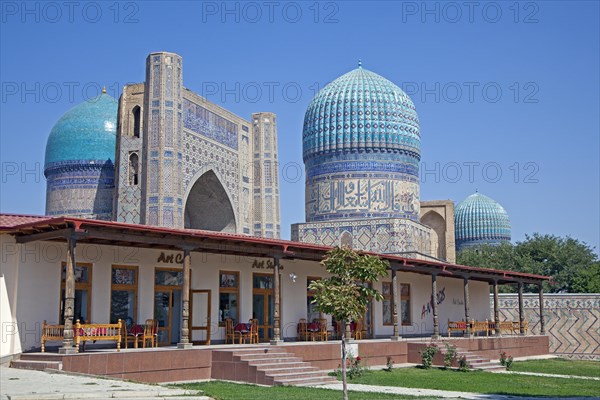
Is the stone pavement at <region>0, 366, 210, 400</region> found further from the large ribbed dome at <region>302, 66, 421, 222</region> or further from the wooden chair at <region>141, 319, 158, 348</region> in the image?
the large ribbed dome at <region>302, 66, 421, 222</region>

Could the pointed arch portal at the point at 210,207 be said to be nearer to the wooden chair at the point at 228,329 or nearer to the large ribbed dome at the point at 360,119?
the large ribbed dome at the point at 360,119

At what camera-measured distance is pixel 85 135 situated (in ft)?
127

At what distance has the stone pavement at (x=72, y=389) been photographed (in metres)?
11.1

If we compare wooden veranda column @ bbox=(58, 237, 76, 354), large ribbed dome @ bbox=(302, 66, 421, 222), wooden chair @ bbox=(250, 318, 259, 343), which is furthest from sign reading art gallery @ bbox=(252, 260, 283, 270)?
large ribbed dome @ bbox=(302, 66, 421, 222)

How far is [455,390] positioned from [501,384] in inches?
87.3

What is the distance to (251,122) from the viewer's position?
114 feet

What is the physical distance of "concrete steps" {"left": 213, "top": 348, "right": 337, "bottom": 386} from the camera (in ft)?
53.8

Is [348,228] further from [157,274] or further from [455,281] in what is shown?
[157,274]

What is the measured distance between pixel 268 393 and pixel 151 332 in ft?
17.9

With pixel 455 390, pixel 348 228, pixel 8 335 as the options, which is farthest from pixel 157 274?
pixel 348 228

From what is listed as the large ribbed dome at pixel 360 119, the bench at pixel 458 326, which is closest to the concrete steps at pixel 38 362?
the bench at pixel 458 326

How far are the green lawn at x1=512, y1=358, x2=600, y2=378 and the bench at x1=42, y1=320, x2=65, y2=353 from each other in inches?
538

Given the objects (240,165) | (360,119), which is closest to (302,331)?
(240,165)

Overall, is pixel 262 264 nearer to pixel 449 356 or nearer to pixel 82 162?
pixel 449 356
